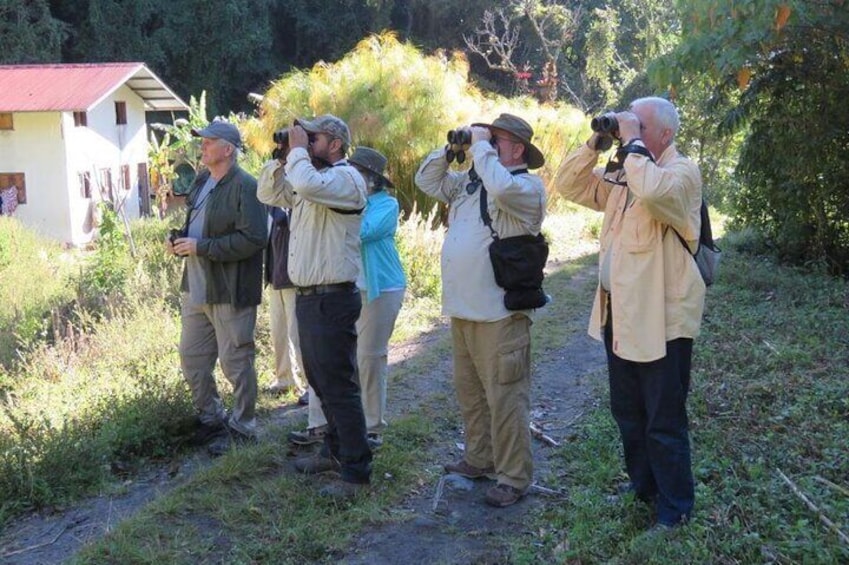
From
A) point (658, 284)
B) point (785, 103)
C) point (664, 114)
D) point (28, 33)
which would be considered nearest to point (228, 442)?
point (658, 284)

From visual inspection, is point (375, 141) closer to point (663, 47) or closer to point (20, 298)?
point (20, 298)

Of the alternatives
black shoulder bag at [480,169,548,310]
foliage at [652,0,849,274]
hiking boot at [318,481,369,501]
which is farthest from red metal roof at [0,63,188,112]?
black shoulder bag at [480,169,548,310]

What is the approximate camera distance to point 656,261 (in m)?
3.66

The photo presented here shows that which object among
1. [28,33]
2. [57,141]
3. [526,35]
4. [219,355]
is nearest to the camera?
[219,355]

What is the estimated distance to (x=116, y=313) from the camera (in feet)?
29.6

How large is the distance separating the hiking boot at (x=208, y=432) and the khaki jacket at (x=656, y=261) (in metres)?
2.87

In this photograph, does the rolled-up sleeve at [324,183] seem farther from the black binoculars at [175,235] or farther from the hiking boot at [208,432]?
the hiking boot at [208,432]

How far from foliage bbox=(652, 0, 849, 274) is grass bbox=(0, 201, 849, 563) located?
2603 millimetres

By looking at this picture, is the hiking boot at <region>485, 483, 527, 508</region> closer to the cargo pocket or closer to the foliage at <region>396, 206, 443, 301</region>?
the cargo pocket

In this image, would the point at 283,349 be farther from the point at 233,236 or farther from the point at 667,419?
the point at 667,419

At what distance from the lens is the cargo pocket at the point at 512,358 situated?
13.8 feet

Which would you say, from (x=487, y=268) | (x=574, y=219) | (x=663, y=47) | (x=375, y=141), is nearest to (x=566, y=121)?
(x=574, y=219)

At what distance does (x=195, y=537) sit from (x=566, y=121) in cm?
1502

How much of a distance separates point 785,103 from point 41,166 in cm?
1855
